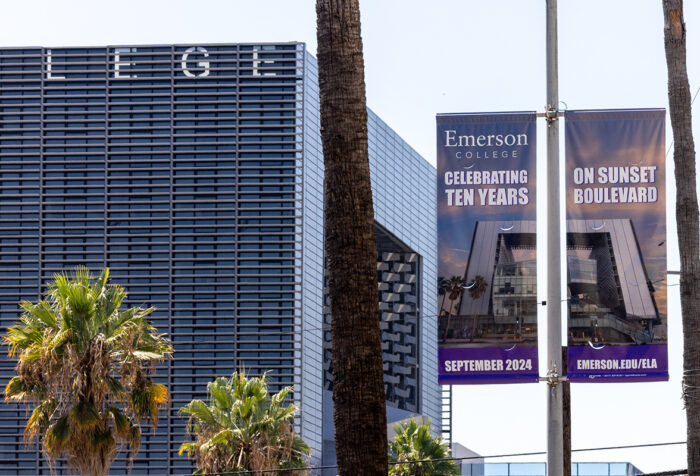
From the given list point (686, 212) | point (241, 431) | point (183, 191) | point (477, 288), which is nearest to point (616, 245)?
point (477, 288)

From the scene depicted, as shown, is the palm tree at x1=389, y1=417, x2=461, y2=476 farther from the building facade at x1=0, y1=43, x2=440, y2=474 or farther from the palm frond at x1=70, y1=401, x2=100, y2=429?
the building facade at x1=0, y1=43, x2=440, y2=474

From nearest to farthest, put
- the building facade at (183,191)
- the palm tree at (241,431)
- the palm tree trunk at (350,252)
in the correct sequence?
the palm tree trunk at (350,252) → the palm tree at (241,431) → the building facade at (183,191)

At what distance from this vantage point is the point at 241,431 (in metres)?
39.1

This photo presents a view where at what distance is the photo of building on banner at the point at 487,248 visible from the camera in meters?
16.8

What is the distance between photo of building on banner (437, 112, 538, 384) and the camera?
55.1 feet

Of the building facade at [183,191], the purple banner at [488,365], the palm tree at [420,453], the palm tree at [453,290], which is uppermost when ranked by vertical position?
the building facade at [183,191]

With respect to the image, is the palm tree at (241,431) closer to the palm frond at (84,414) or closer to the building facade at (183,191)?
the palm frond at (84,414)

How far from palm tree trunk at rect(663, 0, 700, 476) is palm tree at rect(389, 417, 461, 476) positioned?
4252cm

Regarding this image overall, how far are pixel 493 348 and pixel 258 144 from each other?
383 ft

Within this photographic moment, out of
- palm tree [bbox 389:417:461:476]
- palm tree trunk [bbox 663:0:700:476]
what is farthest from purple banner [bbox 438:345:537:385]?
palm tree [bbox 389:417:461:476]

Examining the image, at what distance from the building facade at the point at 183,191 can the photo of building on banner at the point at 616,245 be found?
362ft

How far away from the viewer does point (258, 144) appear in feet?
436

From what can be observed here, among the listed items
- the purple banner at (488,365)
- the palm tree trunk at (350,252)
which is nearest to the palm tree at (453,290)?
the purple banner at (488,365)

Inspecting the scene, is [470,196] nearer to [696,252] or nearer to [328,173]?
[696,252]
